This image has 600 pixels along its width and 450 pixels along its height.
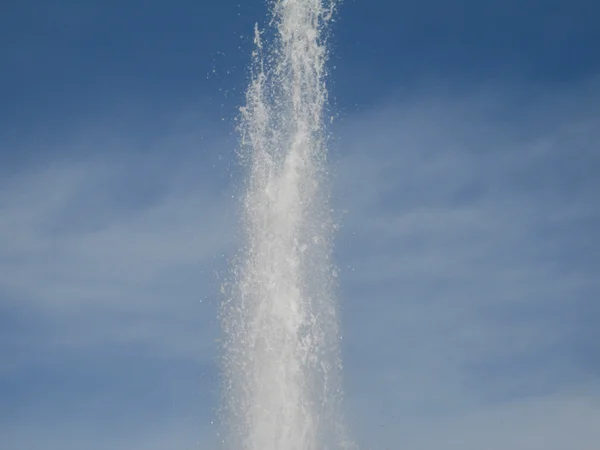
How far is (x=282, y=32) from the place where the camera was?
344 feet

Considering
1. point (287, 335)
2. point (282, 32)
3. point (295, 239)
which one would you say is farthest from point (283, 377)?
point (282, 32)

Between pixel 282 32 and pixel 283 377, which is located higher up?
pixel 282 32

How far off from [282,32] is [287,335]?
2779 centimetres

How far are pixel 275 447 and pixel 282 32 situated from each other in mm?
37125

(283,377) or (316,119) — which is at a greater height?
(316,119)

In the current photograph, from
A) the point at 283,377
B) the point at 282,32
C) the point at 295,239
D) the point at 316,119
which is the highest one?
the point at 282,32

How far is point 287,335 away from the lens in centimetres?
9625

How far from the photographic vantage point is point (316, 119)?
102 meters

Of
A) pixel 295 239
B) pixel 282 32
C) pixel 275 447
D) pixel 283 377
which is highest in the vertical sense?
pixel 282 32

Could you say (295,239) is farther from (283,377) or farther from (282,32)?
(282,32)

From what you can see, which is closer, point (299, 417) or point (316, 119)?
point (299, 417)

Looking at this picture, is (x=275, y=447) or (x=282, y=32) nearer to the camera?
(x=275, y=447)

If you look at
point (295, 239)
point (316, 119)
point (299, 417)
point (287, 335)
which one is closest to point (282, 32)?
point (316, 119)

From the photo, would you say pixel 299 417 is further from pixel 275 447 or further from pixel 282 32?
pixel 282 32
